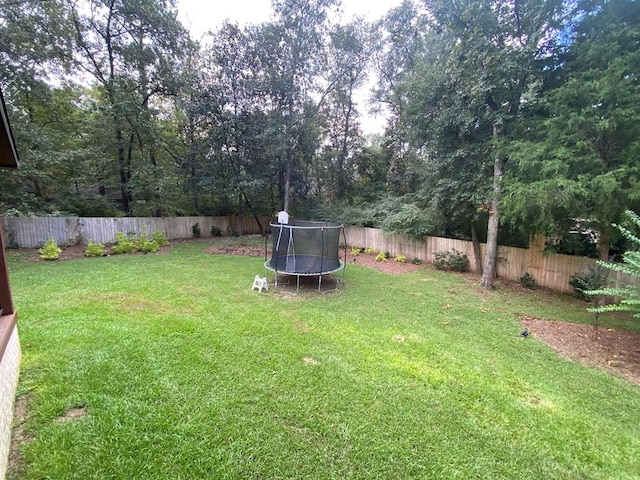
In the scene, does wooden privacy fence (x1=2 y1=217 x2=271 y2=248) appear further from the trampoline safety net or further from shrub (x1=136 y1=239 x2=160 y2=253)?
the trampoline safety net

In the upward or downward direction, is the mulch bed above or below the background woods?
below

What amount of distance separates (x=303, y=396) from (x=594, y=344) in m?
4.62

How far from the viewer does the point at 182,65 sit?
1398cm

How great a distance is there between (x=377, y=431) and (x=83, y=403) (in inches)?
106

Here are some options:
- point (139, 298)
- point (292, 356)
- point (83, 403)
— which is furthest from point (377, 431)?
point (139, 298)

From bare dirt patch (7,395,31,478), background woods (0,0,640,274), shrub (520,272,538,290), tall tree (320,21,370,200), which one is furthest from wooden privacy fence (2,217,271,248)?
shrub (520,272,538,290)

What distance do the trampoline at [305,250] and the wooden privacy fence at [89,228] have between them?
8744 millimetres

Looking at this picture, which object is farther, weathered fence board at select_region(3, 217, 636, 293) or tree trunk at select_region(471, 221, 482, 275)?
tree trunk at select_region(471, 221, 482, 275)

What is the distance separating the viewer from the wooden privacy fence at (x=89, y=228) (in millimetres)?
10148

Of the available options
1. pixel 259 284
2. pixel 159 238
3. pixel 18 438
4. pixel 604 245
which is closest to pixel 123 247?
pixel 159 238

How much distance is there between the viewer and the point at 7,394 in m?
2.31

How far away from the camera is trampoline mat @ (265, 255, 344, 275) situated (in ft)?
22.4

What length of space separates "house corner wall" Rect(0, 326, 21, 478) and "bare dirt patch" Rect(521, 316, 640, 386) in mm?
6040

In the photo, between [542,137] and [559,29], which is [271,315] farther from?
[559,29]
